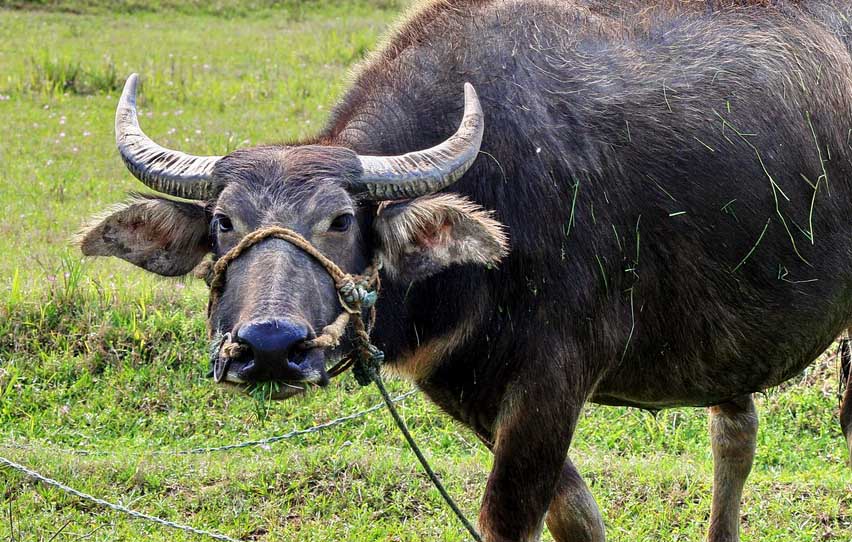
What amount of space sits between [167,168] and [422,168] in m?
0.69

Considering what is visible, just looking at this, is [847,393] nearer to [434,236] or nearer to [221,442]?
[434,236]

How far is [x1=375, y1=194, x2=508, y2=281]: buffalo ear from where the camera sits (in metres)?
3.08

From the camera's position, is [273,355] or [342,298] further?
[342,298]

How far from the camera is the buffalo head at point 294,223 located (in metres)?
2.80

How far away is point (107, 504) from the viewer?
14.3 ft

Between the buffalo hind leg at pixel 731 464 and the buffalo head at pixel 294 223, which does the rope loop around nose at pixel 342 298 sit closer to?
the buffalo head at pixel 294 223

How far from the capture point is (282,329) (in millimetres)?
2680

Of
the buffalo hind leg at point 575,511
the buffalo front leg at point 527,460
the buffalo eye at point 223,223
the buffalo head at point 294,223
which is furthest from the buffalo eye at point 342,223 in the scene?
the buffalo hind leg at point 575,511

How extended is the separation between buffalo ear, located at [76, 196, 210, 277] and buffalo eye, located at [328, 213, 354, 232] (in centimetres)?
42

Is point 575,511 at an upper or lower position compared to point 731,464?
upper

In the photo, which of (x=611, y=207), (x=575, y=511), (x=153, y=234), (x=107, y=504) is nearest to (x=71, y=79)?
(x=107, y=504)

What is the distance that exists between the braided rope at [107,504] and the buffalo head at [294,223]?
4.35 ft

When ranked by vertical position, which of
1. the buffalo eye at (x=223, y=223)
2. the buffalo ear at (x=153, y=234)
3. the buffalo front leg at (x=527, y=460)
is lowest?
the buffalo front leg at (x=527, y=460)

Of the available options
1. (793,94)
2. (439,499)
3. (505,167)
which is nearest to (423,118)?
(505,167)
